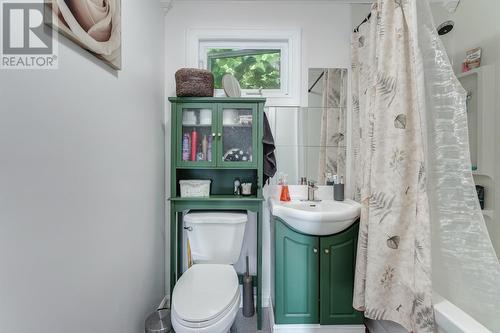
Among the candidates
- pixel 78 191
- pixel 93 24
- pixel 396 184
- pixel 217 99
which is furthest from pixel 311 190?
pixel 93 24

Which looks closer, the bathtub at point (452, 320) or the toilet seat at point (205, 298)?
the bathtub at point (452, 320)

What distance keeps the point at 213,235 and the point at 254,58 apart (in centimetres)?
148

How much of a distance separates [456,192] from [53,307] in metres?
1.65

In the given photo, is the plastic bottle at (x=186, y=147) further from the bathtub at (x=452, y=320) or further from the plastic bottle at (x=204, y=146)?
the bathtub at (x=452, y=320)

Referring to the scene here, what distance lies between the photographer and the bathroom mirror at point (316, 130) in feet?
6.68

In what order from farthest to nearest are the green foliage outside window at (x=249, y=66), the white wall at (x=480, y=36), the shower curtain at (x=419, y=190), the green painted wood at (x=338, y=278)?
the green foliage outside window at (x=249, y=66), the green painted wood at (x=338, y=278), the white wall at (x=480, y=36), the shower curtain at (x=419, y=190)

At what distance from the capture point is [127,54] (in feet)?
4.50

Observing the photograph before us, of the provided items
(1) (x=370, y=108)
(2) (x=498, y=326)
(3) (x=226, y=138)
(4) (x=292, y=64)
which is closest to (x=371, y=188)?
(1) (x=370, y=108)

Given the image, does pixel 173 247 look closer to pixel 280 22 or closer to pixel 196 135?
pixel 196 135

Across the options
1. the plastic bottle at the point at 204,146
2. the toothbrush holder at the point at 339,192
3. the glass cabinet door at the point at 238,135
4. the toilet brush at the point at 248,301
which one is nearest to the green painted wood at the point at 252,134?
the glass cabinet door at the point at 238,135

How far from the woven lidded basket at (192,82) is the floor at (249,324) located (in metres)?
1.70

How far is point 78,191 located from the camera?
0.96 m

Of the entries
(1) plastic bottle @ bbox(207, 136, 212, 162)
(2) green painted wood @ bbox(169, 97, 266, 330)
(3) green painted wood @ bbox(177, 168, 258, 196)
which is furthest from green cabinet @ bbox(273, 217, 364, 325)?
(1) plastic bottle @ bbox(207, 136, 212, 162)

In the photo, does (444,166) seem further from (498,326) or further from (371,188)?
(498,326)
